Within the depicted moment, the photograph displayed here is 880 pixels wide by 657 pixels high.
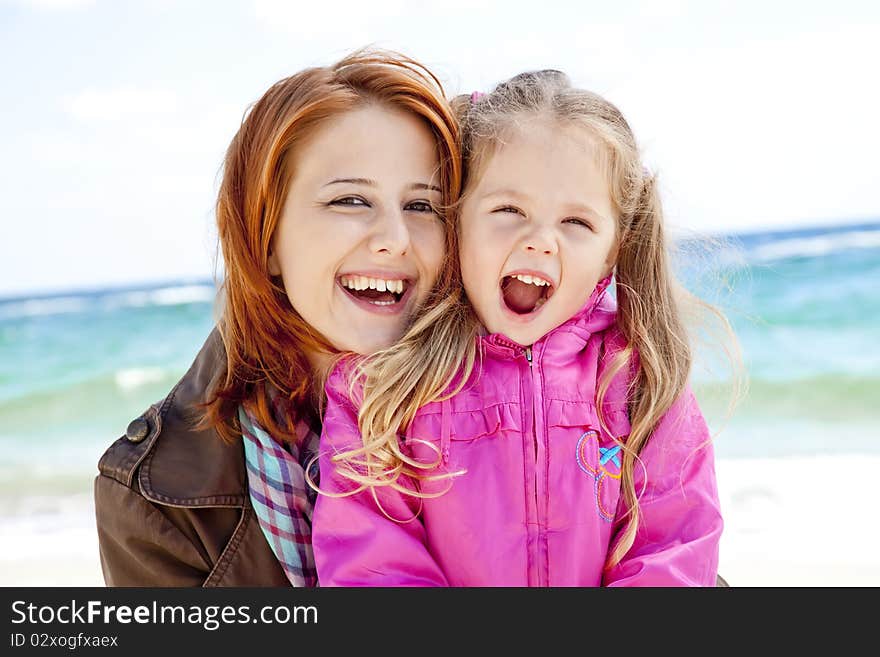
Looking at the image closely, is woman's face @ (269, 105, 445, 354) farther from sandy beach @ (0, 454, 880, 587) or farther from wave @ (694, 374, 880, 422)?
wave @ (694, 374, 880, 422)

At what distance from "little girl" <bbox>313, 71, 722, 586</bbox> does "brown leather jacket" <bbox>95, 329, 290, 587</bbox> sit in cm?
32

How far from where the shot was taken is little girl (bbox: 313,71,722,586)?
2256mm

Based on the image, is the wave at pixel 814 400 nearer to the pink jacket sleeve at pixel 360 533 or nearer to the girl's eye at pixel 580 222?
the girl's eye at pixel 580 222

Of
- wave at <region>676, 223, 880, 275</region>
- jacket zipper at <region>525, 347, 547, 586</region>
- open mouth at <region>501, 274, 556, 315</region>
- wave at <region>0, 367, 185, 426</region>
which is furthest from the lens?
wave at <region>676, 223, 880, 275</region>

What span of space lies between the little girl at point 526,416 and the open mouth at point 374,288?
10 cm

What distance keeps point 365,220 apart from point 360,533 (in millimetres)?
755

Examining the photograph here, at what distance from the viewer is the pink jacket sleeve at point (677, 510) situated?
226 centimetres

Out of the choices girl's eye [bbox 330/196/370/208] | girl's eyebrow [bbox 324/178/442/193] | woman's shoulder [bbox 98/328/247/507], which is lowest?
woman's shoulder [bbox 98/328/247/507]

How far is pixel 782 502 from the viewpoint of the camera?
5.40 m

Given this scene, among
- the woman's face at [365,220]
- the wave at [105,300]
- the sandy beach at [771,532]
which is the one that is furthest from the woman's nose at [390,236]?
the wave at [105,300]

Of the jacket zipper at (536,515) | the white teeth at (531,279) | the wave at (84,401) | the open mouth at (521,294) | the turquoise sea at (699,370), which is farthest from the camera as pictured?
the wave at (84,401)

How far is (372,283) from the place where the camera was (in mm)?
2508

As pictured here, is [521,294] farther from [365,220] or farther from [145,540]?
[145,540]

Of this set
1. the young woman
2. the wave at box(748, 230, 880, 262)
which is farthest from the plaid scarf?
the wave at box(748, 230, 880, 262)
